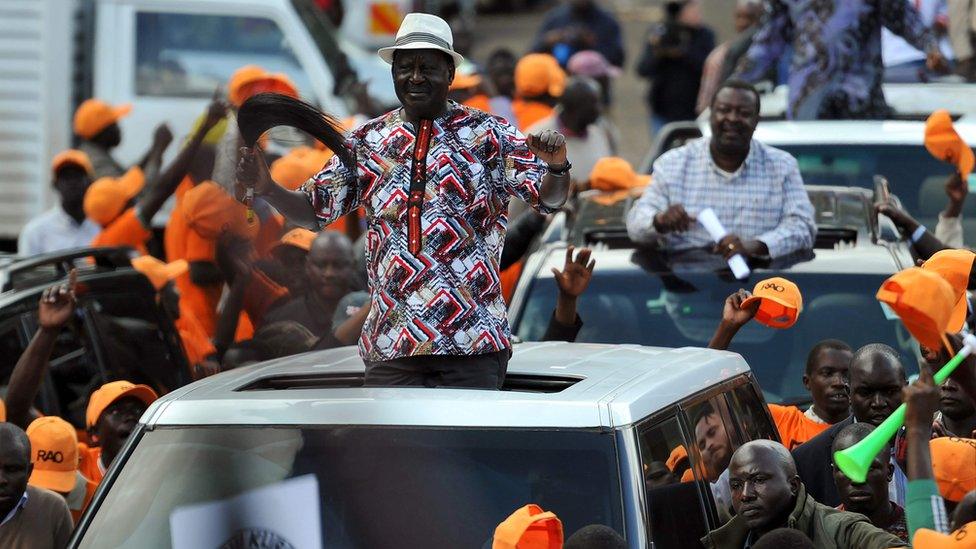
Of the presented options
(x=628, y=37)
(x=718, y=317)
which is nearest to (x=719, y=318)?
(x=718, y=317)

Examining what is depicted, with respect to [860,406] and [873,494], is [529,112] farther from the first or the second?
[873,494]

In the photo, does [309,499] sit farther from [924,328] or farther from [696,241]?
[696,241]

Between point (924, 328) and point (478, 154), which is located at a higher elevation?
point (478, 154)

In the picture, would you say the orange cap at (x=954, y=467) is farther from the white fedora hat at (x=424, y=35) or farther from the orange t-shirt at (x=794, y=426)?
the white fedora hat at (x=424, y=35)

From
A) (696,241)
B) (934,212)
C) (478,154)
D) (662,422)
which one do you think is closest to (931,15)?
(934,212)

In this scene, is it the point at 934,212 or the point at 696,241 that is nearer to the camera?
the point at 696,241

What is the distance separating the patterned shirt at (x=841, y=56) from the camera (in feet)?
31.4

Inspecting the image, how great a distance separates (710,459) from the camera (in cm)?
494

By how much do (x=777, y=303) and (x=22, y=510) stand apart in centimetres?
245

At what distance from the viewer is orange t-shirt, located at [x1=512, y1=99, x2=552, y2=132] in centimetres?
1191

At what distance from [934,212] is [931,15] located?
16.6 ft

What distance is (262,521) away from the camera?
4430 mm

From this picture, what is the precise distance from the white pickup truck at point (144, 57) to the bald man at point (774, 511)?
29.7ft

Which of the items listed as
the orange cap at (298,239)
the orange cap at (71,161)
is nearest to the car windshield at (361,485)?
the orange cap at (298,239)
